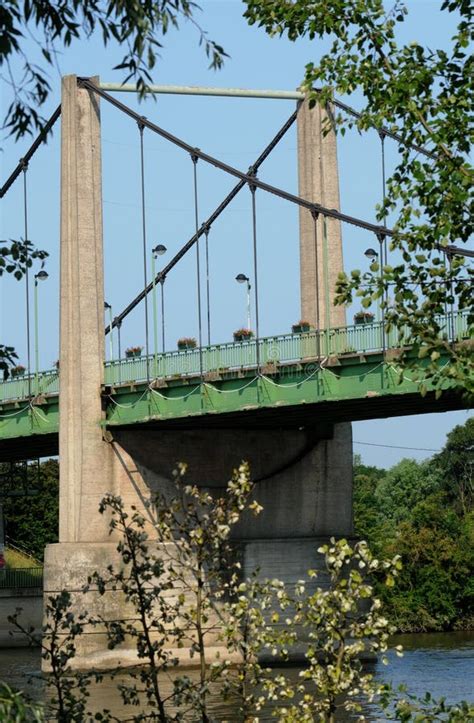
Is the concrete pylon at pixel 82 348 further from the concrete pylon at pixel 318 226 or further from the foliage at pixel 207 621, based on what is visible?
the foliage at pixel 207 621

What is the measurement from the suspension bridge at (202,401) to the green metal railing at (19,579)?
1572 centimetres

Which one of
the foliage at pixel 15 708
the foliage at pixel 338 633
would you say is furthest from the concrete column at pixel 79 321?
the foliage at pixel 15 708

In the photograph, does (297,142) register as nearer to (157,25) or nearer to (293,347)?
(293,347)

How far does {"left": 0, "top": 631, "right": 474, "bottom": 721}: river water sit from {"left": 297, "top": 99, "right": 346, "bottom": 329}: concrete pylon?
1089 cm

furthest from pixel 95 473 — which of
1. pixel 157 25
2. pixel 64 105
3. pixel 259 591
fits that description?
pixel 157 25

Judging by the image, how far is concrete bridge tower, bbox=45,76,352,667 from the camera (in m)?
51.7

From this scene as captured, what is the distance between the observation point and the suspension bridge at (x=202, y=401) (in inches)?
1887

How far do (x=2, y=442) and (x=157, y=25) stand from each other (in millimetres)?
49868

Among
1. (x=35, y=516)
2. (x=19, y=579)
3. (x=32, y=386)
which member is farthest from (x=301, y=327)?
(x=35, y=516)

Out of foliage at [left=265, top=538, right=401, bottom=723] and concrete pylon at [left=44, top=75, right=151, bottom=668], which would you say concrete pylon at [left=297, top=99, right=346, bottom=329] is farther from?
foliage at [left=265, top=538, right=401, bottom=723]

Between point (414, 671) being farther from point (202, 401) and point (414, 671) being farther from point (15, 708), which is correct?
point (15, 708)

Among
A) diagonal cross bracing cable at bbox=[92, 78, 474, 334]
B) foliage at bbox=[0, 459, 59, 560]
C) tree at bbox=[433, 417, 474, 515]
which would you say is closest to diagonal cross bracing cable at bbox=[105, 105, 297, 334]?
diagonal cross bracing cable at bbox=[92, 78, 474, 334]

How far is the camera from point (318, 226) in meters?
54.0

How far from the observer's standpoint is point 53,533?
95188 mm
